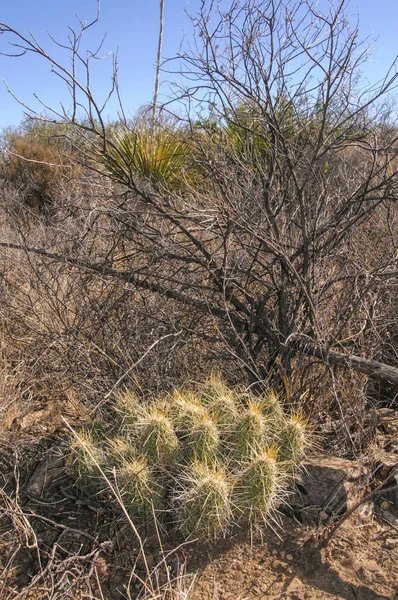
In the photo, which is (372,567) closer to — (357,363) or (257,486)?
(257,486)

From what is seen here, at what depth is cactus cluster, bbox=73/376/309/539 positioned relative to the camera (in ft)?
8.21

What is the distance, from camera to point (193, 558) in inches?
105

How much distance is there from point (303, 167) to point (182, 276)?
3.77 feet

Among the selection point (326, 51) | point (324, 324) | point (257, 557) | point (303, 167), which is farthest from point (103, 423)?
point (326, 51)

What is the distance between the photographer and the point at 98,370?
153 inches

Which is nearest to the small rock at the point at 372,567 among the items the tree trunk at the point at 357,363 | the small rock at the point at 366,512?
the small rock at the point at 366,512

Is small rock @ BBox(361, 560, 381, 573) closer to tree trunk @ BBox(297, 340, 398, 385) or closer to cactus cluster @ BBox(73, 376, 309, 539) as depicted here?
cactus cluster @ BBox(73, 376, 309, 539)

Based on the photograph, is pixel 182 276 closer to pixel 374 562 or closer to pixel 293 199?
pixel 293 199

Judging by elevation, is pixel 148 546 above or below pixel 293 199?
below

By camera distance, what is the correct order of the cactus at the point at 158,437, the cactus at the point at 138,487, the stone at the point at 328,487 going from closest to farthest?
the cactus at the point at 138,487 → the cactus at the point at 158,437 → the stone at the point at 328,487

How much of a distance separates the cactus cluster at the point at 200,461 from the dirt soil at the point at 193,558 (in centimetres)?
14

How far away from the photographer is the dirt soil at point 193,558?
98.5 inches

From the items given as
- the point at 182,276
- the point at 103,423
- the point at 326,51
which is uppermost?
the point at 326,51

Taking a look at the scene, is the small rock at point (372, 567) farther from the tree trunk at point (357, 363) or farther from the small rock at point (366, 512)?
the tree trunk at point (357, 363)
